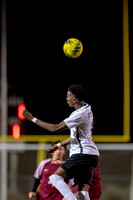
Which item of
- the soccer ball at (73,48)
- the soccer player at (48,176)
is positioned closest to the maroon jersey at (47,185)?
the soccer player at (48,176)

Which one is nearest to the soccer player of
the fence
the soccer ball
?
the soccer ball

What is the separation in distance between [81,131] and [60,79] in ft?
37.0

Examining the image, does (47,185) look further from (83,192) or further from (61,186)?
(61,186)

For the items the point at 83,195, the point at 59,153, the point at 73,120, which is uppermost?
the point at 73,120

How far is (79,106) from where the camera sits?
265 inches

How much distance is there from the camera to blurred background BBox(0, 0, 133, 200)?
448 inches

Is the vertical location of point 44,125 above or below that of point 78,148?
above

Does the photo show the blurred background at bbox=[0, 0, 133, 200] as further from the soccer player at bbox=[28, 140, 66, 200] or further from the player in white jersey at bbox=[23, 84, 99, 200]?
the player in white jersey at bbox=[23, 84, 99, 200]

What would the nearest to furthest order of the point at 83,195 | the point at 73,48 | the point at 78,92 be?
1. the point at 83,195
2. the point at 78,92
3. the point at 73,48

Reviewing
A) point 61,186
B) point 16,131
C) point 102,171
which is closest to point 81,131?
point 61,186

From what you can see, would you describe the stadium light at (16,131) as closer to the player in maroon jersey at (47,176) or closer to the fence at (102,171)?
the fence at (102,171)

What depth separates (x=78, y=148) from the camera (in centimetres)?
658

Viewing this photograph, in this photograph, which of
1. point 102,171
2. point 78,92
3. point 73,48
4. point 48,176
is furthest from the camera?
point 102,171

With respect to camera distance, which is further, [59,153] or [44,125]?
[59,153]
